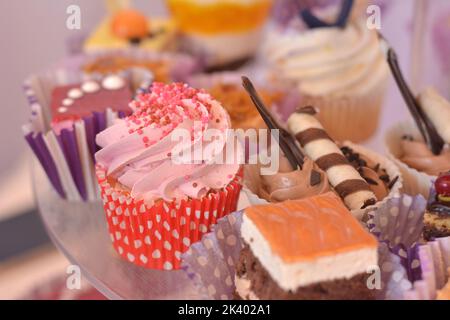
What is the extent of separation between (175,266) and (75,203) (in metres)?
0.41

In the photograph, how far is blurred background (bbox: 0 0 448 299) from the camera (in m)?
1.91

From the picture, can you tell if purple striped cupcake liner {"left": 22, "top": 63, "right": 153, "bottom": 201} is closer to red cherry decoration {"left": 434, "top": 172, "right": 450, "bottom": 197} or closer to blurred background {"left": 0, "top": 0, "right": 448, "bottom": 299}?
blurred background {"left": 0, "top": 0, "right": 448, "bottom": 299}

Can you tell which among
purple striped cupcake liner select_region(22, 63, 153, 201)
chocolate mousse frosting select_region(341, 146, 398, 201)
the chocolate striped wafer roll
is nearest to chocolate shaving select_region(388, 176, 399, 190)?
chocolate mousse frosting select_region(341, 146, 398, 201)

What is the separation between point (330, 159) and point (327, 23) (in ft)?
2.54

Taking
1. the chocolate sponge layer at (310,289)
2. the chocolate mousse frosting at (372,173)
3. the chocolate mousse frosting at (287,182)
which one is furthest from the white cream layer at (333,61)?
the chocolate sponge layer at (310,289)

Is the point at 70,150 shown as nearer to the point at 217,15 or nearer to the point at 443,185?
→ the point at 443,185

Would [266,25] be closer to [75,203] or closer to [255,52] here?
[255,52]

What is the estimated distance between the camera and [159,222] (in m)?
1.42

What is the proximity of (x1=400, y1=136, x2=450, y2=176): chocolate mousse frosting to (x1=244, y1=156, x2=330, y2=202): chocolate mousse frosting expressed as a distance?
29 cm

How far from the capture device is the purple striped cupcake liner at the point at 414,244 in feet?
3.74

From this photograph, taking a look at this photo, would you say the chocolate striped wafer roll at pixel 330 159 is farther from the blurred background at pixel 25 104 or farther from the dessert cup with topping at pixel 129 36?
the dessert cup with topping at pixel 129 36

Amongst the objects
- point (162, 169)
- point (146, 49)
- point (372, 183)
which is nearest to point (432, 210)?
point (372, 183)

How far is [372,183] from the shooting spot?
1458mm

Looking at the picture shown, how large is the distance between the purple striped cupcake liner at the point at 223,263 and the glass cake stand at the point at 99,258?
0.06 metres
